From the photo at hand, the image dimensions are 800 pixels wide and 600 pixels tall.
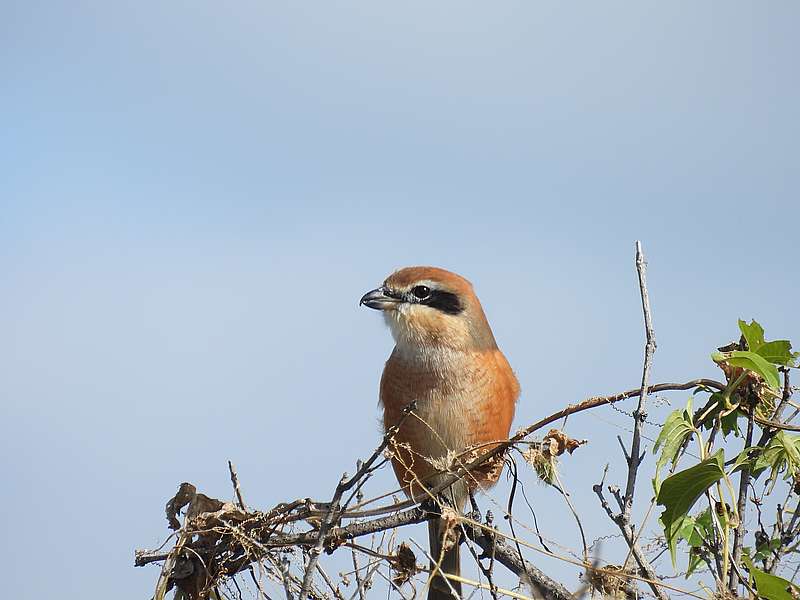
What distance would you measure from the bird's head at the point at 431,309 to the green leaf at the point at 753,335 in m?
1.68

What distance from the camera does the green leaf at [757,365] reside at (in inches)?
96.6

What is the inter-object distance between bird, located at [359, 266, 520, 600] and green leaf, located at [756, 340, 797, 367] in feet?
4.85

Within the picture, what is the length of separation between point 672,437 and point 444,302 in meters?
1.90

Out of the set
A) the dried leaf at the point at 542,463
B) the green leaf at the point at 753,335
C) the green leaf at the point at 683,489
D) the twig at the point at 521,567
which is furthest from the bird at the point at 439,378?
the green leaf at the point at 753,335

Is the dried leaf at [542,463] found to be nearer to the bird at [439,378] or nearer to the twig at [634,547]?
the twig at [634,547]

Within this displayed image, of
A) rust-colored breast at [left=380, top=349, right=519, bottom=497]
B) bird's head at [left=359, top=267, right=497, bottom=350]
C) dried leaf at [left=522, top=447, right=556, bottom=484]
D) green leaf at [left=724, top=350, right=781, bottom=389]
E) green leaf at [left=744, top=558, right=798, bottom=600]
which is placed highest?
bird's head at [left=359, top=267, right=497, bottom=350]

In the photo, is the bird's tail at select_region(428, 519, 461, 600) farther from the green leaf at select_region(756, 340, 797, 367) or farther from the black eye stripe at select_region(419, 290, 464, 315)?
the green leaf at select_region(756, 340, 797, 367)

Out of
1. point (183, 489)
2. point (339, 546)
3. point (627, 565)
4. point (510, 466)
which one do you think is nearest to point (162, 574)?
point (183, 489)

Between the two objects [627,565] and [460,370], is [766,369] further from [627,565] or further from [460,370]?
[460,370]

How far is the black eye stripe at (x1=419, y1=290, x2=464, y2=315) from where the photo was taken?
14.1ft

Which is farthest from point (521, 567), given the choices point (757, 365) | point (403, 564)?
point (757, 365)

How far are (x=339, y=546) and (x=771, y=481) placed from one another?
1.27 meters

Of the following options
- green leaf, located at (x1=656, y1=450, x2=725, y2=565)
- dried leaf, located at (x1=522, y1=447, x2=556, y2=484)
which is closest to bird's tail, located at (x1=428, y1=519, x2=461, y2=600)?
dried leaf, located at (x1=522, y1=447, x2=556, y2=484)

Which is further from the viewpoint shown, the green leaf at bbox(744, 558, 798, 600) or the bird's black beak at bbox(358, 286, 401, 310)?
the bird's black beak at bbox(358, 286, 401, 310)
